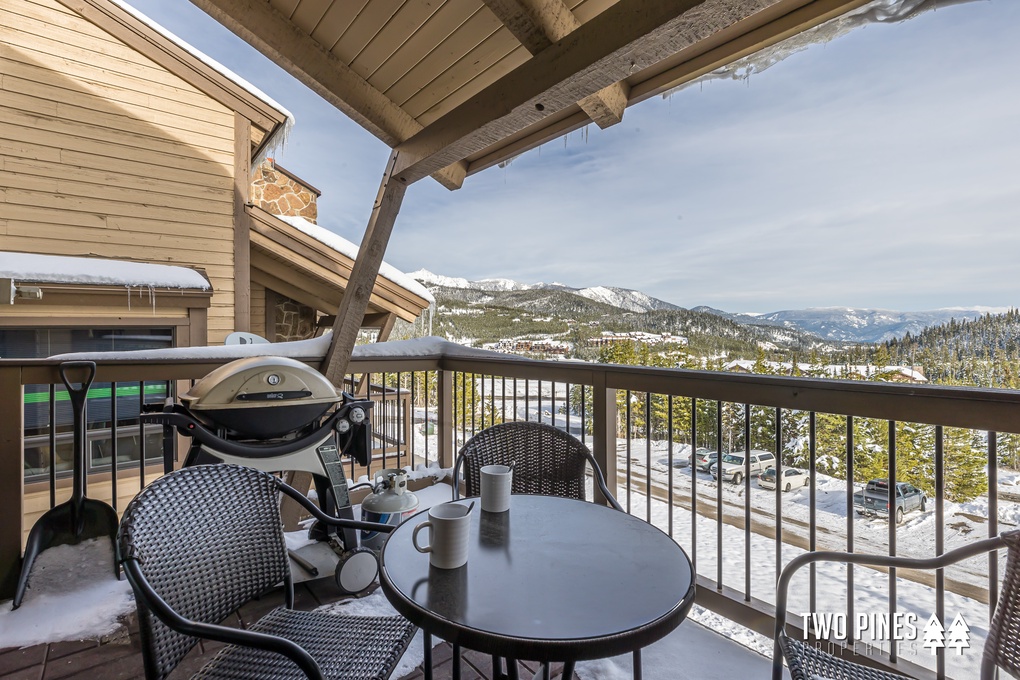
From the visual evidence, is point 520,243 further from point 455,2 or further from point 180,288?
point 455,2

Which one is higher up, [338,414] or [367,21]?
[367,21]

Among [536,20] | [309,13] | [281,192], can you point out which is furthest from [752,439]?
[281,192]

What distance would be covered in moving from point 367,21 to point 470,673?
3.04 metres

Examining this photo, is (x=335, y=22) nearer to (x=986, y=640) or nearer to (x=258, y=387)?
(x=258, y=387)

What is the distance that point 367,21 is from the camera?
2.63m

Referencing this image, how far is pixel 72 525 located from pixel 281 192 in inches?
288

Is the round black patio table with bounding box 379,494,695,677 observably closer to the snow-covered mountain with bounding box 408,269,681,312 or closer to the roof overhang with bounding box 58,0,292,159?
the snow-covered mountain with bounding box 408,269,681,312

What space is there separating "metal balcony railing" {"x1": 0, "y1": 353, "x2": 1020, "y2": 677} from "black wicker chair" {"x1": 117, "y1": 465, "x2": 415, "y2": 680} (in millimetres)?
1500

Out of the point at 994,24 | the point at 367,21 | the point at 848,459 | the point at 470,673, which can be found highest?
the point at 994,24

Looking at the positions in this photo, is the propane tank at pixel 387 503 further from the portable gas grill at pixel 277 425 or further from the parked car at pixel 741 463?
the parked car at pixel 741 463

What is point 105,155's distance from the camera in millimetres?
5070

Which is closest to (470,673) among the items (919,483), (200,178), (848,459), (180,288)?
(848,459)

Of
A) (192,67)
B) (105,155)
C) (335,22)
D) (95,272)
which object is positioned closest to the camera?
(335,22)

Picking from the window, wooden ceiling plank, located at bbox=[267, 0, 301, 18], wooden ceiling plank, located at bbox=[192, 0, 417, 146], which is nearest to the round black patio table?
wooden ceiling plank, located at bbox=[192, 0, 417, 146]
